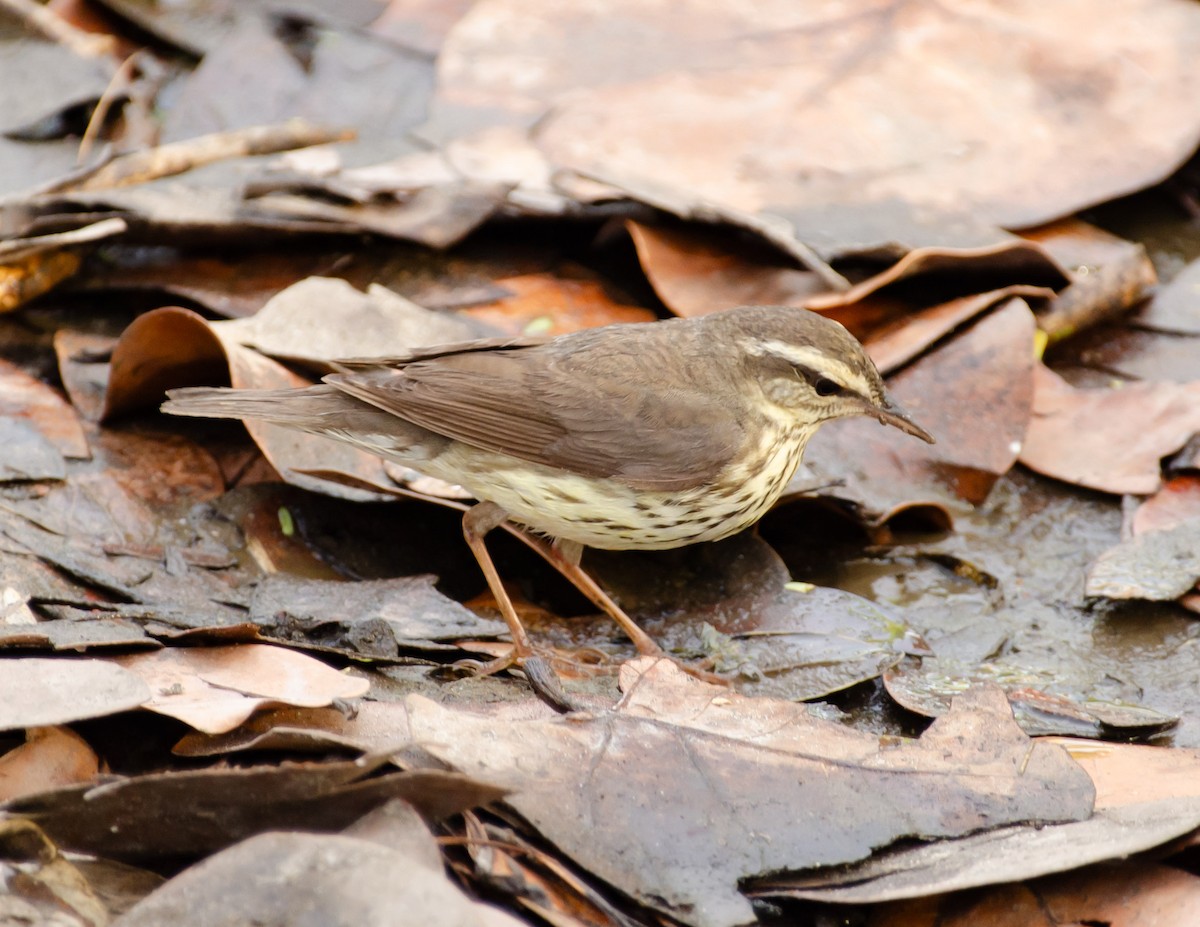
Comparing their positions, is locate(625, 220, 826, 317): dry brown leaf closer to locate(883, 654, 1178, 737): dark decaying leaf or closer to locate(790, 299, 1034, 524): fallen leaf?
locate(790, 299, 1034, 524): fallen leaf

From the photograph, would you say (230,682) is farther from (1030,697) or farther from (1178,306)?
(1178,306)

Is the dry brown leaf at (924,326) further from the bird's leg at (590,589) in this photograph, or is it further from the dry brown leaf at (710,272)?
the bird's leg at (590,589)

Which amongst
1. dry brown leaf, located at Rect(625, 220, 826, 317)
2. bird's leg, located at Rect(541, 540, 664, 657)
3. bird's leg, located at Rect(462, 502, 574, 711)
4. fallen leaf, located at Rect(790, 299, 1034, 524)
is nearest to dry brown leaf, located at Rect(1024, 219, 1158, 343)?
fallen leaf, located at Rect(790, 299, 1034, 524)

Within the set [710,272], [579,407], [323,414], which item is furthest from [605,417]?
[710,272]

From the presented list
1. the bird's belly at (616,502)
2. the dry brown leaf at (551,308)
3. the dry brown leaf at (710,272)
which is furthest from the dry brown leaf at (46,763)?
the dry brown leaf at (710,272)

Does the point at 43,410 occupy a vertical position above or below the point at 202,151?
below

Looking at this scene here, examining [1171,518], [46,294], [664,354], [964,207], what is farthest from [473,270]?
[1171,518]

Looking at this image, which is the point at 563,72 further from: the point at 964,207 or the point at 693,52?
the point at 964,207
